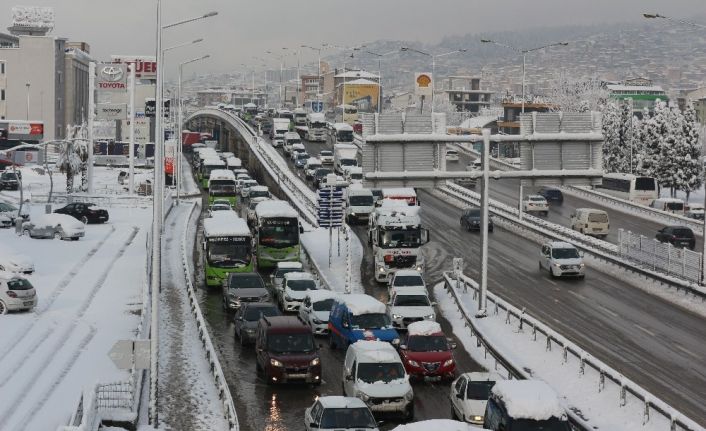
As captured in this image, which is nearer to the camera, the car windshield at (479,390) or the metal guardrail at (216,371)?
the metal guardrail at (216,371)

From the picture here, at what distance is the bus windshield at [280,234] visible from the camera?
51.0 m

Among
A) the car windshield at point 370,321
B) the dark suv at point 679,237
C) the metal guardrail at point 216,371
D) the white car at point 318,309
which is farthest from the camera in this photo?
the dark suv at point 679,237

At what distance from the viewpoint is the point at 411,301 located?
38.6m

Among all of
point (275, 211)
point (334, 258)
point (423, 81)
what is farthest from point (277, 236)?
point (423, 81)

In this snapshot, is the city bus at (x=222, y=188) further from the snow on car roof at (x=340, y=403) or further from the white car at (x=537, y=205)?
the snow on car roof at (x=340, y=403)

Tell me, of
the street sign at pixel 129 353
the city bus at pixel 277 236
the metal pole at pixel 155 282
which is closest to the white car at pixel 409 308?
the metal pole at pixel 155 282

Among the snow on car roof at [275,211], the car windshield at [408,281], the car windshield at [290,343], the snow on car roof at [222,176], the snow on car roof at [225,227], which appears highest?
the snow on car roof at [222,176]

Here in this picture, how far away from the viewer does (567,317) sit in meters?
40.5

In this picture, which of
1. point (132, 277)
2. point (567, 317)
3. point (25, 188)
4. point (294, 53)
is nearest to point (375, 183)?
point (567, 317)

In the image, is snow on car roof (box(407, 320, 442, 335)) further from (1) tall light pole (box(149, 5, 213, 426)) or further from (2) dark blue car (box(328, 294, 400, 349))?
(1) tall light pole (box(149, 5, 213, 426))

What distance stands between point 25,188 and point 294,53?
68.9m

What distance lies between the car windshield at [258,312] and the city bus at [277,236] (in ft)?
49.4

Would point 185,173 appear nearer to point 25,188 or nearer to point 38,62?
point 25,188

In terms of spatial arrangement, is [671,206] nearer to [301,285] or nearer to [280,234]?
[280,234]
